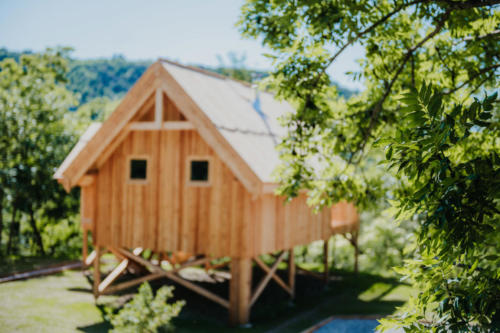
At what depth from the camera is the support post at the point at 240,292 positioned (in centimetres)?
1045

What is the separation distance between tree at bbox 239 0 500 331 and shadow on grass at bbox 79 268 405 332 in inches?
196

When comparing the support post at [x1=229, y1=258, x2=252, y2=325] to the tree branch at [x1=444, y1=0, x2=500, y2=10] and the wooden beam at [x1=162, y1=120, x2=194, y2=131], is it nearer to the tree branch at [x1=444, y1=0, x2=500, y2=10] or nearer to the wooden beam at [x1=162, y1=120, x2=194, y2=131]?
the wooden beam at [x1=162, y1=120, x2=194, y2=131]

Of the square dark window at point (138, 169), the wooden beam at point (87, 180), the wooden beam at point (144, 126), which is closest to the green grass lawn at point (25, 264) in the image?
the wooden beam at point (87, 180)

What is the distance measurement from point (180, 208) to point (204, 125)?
7.13ft

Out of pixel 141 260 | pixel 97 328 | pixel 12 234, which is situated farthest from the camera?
pixel 12 234

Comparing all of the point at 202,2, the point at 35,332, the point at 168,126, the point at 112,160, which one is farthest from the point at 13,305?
the point at 202,2

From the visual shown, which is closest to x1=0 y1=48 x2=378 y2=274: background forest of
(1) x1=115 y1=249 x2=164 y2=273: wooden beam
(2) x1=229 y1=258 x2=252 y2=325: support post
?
(1) x1=115 y1=249 x2=164 y2=273: wooden beam

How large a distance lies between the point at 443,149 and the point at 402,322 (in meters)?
1.38

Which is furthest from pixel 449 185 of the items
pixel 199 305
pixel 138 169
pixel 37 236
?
pixel 37 236

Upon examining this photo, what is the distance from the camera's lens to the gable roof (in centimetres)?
988

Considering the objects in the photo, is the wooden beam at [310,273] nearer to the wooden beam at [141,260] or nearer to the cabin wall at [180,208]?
the cabin wall at [180,208]

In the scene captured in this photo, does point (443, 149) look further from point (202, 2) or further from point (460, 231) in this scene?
point (202, 2)

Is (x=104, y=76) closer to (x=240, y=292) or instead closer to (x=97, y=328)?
(x=97, y=328)

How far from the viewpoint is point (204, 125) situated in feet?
33.2
